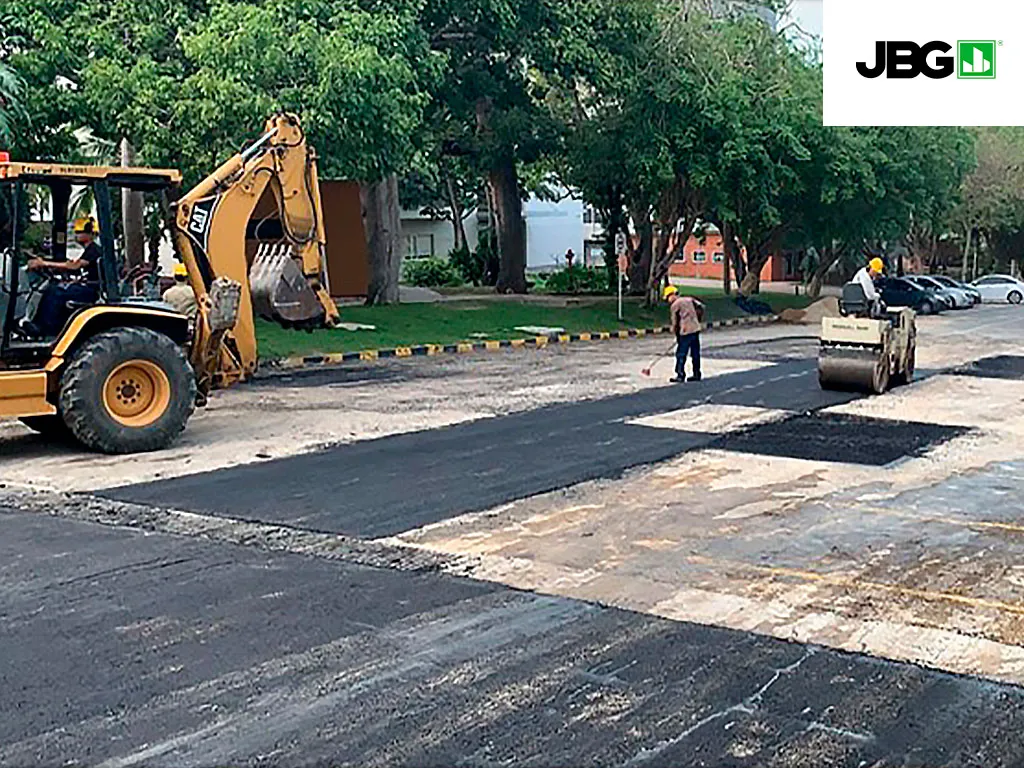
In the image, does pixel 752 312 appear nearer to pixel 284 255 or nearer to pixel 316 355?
pixel 316 355

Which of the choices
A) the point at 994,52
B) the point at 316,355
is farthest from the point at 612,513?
the point at 994,52

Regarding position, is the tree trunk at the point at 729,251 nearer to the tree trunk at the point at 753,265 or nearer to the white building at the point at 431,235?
the tree trunk at the point at 753,265

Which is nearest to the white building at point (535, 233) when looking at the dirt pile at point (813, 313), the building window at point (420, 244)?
the building window at point (420, 244)

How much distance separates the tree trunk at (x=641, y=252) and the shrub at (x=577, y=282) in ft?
3.45

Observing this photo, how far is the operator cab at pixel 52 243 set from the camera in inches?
502

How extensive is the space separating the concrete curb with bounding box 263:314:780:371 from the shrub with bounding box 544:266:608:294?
7.98 meters

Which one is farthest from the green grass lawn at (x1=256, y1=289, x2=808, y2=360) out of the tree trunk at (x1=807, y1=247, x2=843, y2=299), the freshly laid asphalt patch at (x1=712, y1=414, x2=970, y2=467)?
the freshly laid asphalt patch at (x1=712, y1=414, x2=970, y2=467)

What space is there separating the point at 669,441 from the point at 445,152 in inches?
873

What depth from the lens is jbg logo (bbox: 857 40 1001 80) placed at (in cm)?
2797

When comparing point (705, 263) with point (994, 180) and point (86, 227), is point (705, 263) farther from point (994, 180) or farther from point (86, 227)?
point (86, 227)

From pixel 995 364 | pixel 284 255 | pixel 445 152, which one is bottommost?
pixel 995 364

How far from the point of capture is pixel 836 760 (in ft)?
18.2

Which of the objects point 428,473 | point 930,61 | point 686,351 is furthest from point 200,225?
point 930,61

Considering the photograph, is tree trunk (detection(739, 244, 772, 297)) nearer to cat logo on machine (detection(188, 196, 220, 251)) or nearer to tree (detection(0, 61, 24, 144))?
tree (detection(0, 61, 24, 144))
